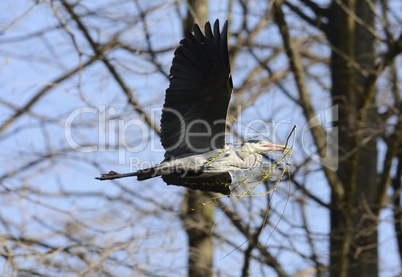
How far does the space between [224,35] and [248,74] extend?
504 cm

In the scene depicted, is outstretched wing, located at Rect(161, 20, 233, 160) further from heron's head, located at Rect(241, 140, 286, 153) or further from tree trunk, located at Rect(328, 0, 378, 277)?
tree trunk, located at Rect(328, 0, 378, 277)

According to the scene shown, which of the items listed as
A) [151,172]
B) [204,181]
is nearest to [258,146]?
[204,181]

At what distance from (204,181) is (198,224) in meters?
2.85

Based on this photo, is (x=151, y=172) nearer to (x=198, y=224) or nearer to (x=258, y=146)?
(x=258, y=146)

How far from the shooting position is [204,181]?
6.12m

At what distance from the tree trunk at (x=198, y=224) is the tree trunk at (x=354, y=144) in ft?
4.79

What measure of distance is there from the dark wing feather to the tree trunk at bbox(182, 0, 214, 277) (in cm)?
273

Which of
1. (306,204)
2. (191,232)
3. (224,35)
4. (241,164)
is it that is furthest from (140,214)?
(224,35)

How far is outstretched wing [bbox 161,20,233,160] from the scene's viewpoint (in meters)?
5.76

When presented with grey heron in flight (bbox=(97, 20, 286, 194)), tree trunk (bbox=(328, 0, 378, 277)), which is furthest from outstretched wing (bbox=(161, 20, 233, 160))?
tree trunk (bbox=(328, 0, 378, 277))

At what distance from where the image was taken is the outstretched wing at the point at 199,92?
18.9 feet

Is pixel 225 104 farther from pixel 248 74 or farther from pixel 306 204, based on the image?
pixel 248 74

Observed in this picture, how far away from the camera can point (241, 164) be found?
598 cm

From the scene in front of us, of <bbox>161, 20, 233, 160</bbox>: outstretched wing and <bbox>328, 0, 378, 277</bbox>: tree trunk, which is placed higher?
<bbox>328, 0, 378, 277</bbox>: tree trunk
